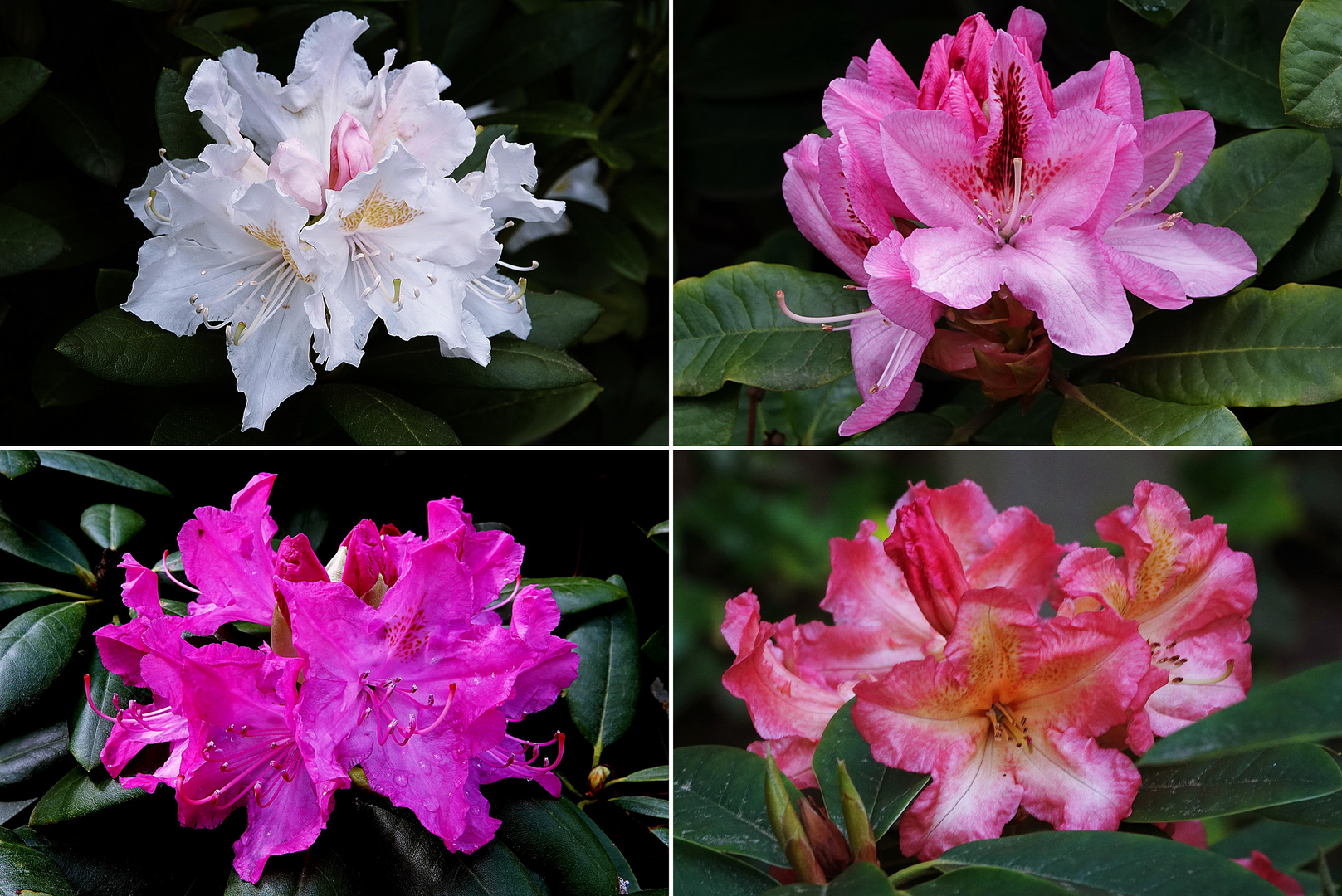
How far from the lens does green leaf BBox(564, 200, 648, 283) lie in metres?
1.26

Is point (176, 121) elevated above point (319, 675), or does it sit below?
above

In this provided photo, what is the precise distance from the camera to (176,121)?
848mm

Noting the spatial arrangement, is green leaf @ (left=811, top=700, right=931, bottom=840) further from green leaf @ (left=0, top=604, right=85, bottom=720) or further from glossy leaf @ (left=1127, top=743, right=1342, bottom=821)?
green leaf @ (left=0, top=604, right=85, bottom=720)

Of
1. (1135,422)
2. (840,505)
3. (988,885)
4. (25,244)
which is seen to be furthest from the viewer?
(840,505)

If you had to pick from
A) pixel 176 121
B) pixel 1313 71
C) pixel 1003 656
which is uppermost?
pixel 1313 71

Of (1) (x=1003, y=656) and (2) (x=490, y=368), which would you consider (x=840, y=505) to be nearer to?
(2) (x=490, y=368)

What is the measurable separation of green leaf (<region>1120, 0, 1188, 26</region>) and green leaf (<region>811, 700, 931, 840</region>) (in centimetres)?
63

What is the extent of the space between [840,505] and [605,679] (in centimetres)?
50

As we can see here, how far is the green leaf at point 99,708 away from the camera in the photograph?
72 cm

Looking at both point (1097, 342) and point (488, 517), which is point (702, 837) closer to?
point (488, 517)

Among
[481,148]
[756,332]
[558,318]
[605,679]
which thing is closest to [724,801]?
[605,679]

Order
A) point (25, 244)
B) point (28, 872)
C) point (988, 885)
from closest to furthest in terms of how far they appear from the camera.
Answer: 1. point (988, 885)
2. point (28, 872)
3. point (25, 244)

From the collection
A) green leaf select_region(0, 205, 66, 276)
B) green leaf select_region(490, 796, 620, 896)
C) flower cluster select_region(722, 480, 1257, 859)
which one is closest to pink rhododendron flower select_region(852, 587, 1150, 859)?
flower cluster select_region(722, 480, 1257, 859)

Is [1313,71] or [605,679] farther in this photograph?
[605,679]
